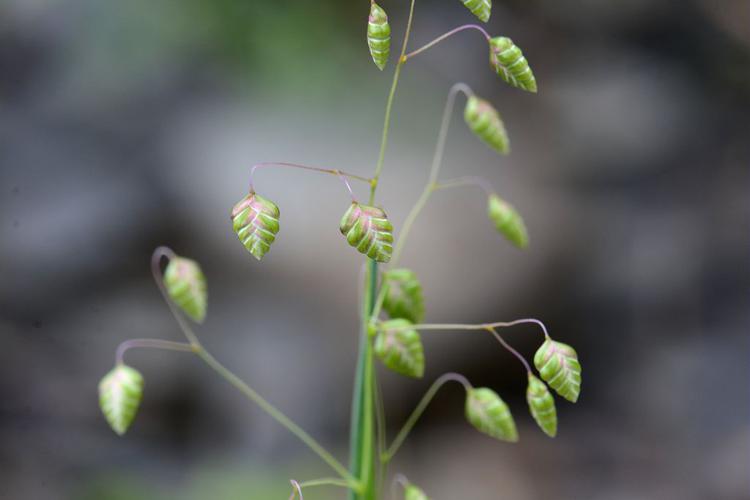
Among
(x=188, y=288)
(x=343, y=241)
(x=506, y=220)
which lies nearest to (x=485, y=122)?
(x=506, y=220)

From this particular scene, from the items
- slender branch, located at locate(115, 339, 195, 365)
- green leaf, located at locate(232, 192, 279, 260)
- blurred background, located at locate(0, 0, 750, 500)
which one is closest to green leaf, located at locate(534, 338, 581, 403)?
green leaf, located at locate(232, 192, 279, 260)

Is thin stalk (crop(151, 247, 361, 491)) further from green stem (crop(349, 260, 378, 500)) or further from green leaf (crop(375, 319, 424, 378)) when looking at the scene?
green leaf (crop(375, 319, 424, 378))

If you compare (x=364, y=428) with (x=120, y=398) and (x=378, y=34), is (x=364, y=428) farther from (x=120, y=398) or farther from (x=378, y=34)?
(x=378, y=34)

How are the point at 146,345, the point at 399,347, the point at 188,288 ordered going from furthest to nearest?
the point at 146,345
the point at 188,288
the point at 399,347

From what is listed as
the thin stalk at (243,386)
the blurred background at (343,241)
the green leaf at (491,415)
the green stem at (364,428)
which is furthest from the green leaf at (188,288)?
the blurred background at (343,241)

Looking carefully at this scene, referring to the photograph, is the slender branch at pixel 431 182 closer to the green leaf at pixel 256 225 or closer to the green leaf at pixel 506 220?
the green leaf at pixel 506 220

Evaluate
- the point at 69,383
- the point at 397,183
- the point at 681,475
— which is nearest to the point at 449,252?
the point at 397,183
